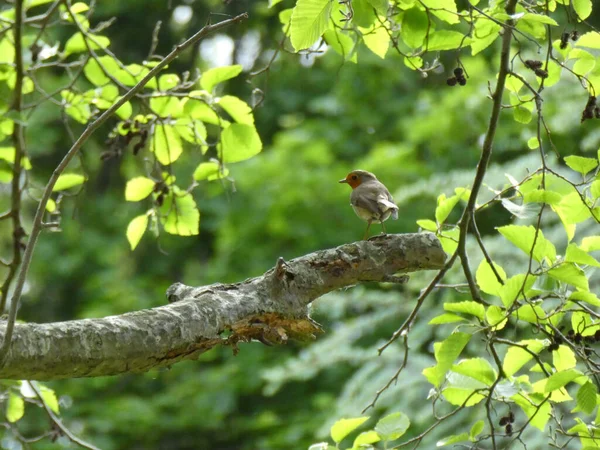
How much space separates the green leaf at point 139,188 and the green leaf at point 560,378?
5.33 feet

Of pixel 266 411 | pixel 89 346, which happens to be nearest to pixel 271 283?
pixel 89 346

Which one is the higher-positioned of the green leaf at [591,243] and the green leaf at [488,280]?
the green leaf at [591,243]

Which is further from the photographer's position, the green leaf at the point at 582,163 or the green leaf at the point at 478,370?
the green leaf at the point at 478,370

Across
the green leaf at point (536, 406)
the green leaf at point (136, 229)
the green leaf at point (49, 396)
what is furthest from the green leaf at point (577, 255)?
the green leaf at point (49, 396)

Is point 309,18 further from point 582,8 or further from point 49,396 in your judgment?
point 49,396

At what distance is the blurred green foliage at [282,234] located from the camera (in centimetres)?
654

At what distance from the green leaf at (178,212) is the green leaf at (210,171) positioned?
4.0 inches

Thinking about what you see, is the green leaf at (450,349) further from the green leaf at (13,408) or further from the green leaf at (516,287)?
the green leaf at (13,408)

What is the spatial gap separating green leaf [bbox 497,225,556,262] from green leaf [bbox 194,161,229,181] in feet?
3.92

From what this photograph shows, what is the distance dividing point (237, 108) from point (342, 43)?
1.42 feet

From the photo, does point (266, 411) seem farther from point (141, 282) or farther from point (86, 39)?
point (86, 39)

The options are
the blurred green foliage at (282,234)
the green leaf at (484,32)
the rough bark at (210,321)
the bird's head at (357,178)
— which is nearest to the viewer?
the rough bark at (210,321)

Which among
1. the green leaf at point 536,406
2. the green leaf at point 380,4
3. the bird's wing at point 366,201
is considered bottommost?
the green leaf at point 536,406

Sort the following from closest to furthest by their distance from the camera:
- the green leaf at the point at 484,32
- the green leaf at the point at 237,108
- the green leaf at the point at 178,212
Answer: the green leaf at the point at 484,32
the green leaf at the point at 237,108
the green leaf at the point at 178,212
